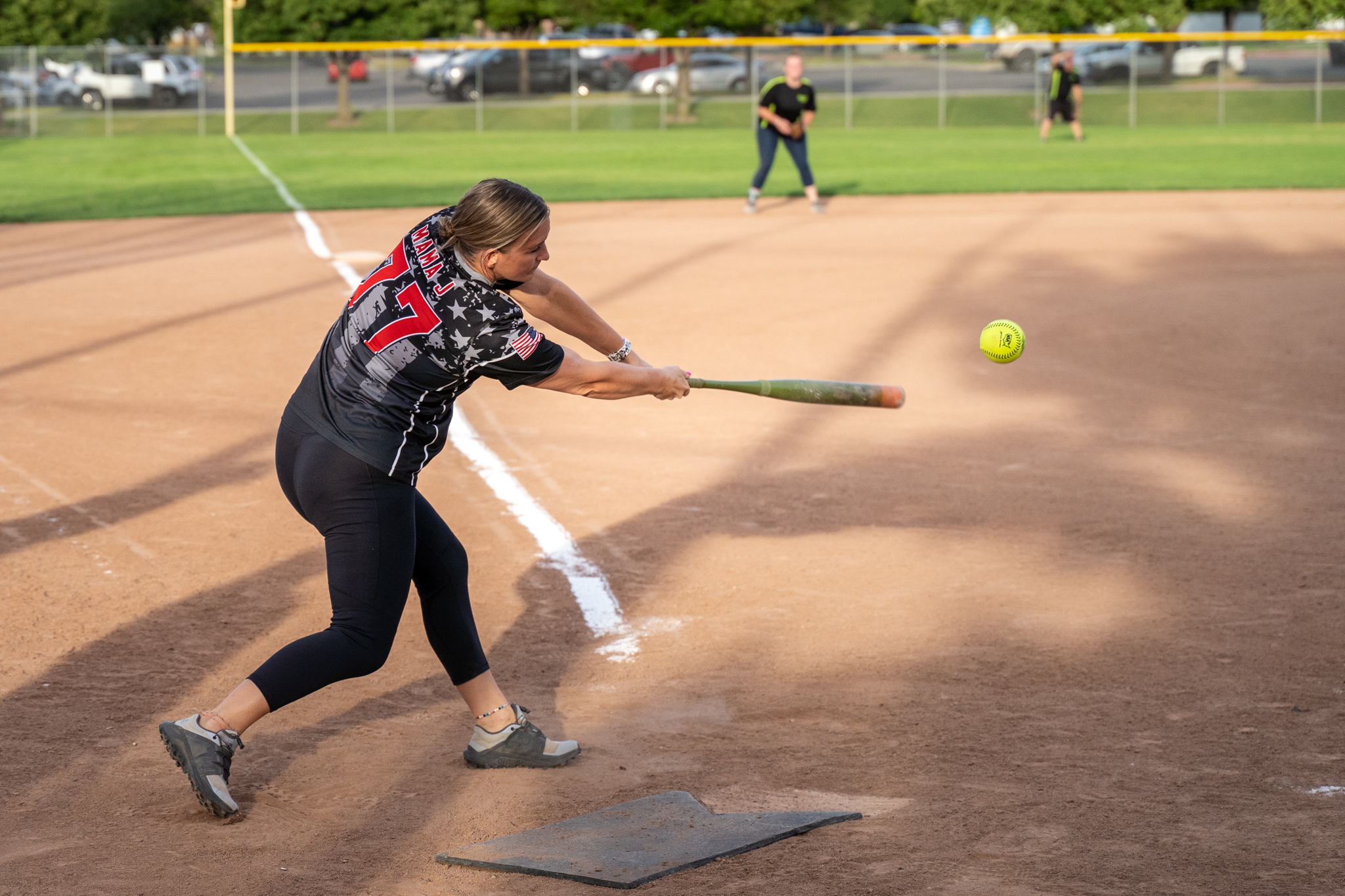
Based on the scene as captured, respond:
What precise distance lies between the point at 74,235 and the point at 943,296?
11.7 metres

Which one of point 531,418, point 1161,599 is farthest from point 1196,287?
point 1161,599

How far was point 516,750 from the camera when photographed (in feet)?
14.3

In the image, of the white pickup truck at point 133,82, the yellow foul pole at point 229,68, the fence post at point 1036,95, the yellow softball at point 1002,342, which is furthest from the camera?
the white pickup truck at point 133,82

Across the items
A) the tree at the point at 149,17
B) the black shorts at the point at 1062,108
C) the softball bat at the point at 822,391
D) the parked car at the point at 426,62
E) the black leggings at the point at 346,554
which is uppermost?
the tree at the point at 149,17

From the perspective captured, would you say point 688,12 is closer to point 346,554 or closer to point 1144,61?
point 1144,61

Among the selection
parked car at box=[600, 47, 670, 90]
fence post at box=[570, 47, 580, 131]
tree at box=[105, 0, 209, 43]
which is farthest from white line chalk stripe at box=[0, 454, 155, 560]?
tree at box=[105, 0, 209, 43]

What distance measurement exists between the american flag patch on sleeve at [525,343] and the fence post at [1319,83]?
124 ft

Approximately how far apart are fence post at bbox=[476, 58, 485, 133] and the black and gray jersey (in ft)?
120

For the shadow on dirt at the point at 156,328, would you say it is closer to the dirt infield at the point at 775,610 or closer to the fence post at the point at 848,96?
the dirt infield at the point at 775,610

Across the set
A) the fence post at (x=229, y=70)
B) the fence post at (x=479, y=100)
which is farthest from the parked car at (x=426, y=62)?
the fence post at (x=229, y=70)

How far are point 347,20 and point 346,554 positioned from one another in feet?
140

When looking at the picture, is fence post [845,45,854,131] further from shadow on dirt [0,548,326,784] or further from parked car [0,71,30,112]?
shadow on dirt [0,548,326,784]

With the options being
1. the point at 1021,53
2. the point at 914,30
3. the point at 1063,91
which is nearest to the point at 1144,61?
the point at 1021,53

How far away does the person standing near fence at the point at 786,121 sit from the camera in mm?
19516
